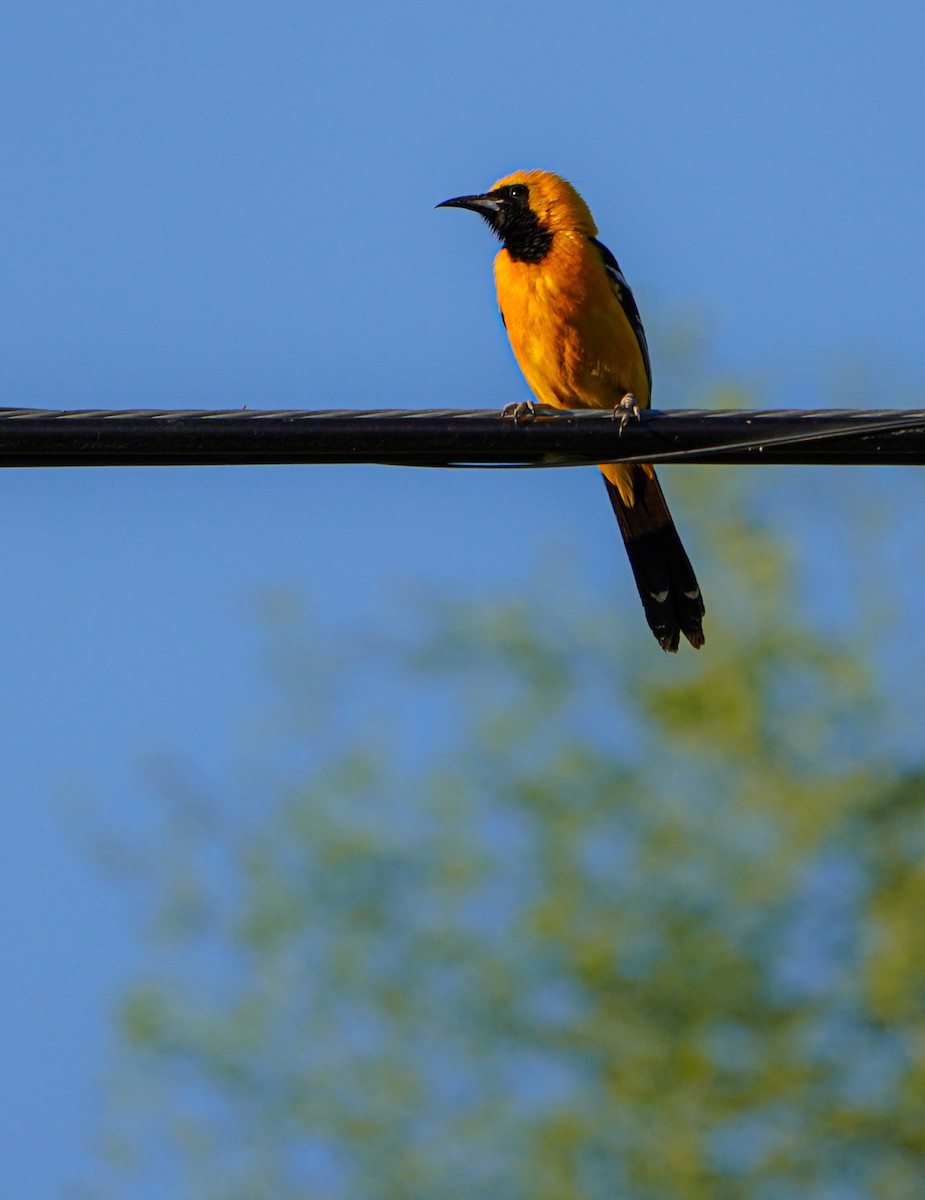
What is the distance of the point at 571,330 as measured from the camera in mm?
7293

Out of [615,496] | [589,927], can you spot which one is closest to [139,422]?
[615,496]

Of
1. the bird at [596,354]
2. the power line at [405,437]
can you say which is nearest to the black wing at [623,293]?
the bird at [596,354]

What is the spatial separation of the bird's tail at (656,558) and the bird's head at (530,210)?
1147mm

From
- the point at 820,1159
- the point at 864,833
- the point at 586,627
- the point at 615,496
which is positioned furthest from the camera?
the point at 586,627

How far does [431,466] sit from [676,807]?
977 centimetres

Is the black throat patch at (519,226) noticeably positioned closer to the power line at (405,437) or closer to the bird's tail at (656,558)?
the bird's tail at (656,558)

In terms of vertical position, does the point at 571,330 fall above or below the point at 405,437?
above

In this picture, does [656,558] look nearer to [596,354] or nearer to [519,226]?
[596,354]

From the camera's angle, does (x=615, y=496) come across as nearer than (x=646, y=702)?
Yes

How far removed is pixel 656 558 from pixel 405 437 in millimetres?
3303

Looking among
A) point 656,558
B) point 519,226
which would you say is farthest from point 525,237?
point 656,558

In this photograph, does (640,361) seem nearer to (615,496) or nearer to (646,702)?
(615,496)

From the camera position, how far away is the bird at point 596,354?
280 inches

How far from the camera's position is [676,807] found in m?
13.6
